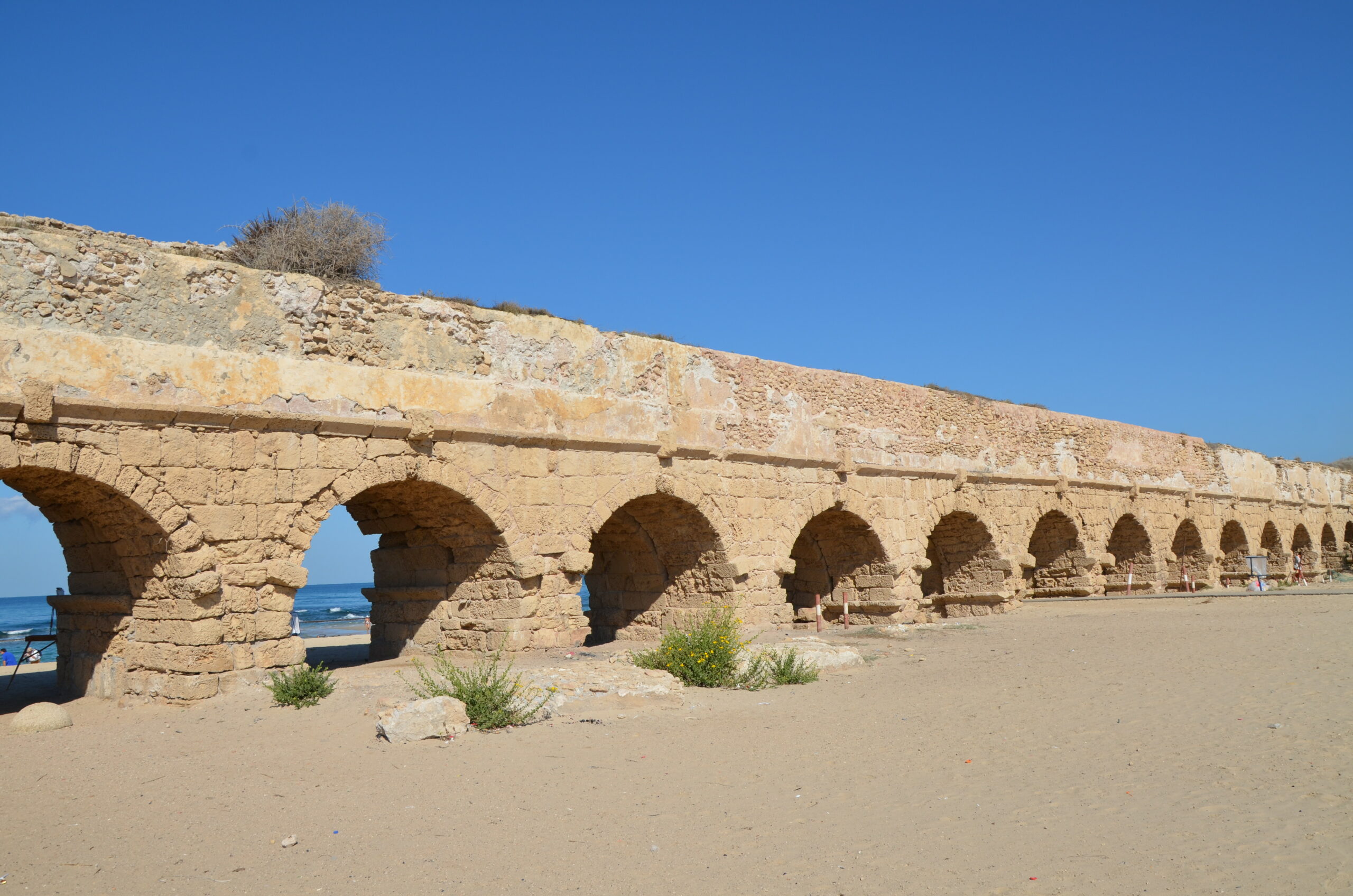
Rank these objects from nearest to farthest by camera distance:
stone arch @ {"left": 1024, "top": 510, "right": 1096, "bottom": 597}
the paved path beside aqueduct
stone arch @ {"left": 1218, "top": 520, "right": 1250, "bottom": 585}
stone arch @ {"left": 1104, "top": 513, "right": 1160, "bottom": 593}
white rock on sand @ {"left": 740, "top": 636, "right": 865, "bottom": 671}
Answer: the paved path beside aqueduct → white rock on sand @ {"left": 740, "top": 636, "right": 865, "bottom": 671} → stone arch @ {"left": 1024, "top": 510, "right": 1096, "bottom": 597} → stone arch @ {"left": 1104, "top": 513, "right": 1160, "bottom": 593} → stone arch @ {"left": 1218, "top": 520, "right": 1250, "bottom": 585}

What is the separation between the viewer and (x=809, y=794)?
17.0 feet

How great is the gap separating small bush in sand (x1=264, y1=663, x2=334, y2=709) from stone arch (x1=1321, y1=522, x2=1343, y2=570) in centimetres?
2952

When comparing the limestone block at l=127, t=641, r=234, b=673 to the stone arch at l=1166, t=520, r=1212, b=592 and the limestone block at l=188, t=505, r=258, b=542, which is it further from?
the stone arch at l=1166, t=520, r=1212, b=592

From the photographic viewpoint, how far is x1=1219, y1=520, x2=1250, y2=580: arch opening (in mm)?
23219

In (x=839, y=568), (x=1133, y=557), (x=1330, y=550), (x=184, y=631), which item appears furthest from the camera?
(x=1330, y=550)

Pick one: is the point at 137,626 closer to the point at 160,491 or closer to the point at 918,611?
the point at 160,491

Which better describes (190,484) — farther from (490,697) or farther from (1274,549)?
(1274,549)

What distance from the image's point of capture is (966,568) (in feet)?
51.8

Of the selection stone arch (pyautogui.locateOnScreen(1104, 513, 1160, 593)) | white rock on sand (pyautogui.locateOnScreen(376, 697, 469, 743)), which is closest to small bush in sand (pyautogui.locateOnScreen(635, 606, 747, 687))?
white rock on sand (pyautogui.locateOnScreen(376, 697, 469, 743))

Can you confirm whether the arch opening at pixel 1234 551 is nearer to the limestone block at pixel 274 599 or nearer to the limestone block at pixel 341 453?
the limestone block at pixel 341 453

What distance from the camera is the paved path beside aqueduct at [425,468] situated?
292 inches

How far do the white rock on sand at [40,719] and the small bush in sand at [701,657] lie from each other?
441 cm

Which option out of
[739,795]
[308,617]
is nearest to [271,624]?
[739,795]

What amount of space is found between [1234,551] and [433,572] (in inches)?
822
